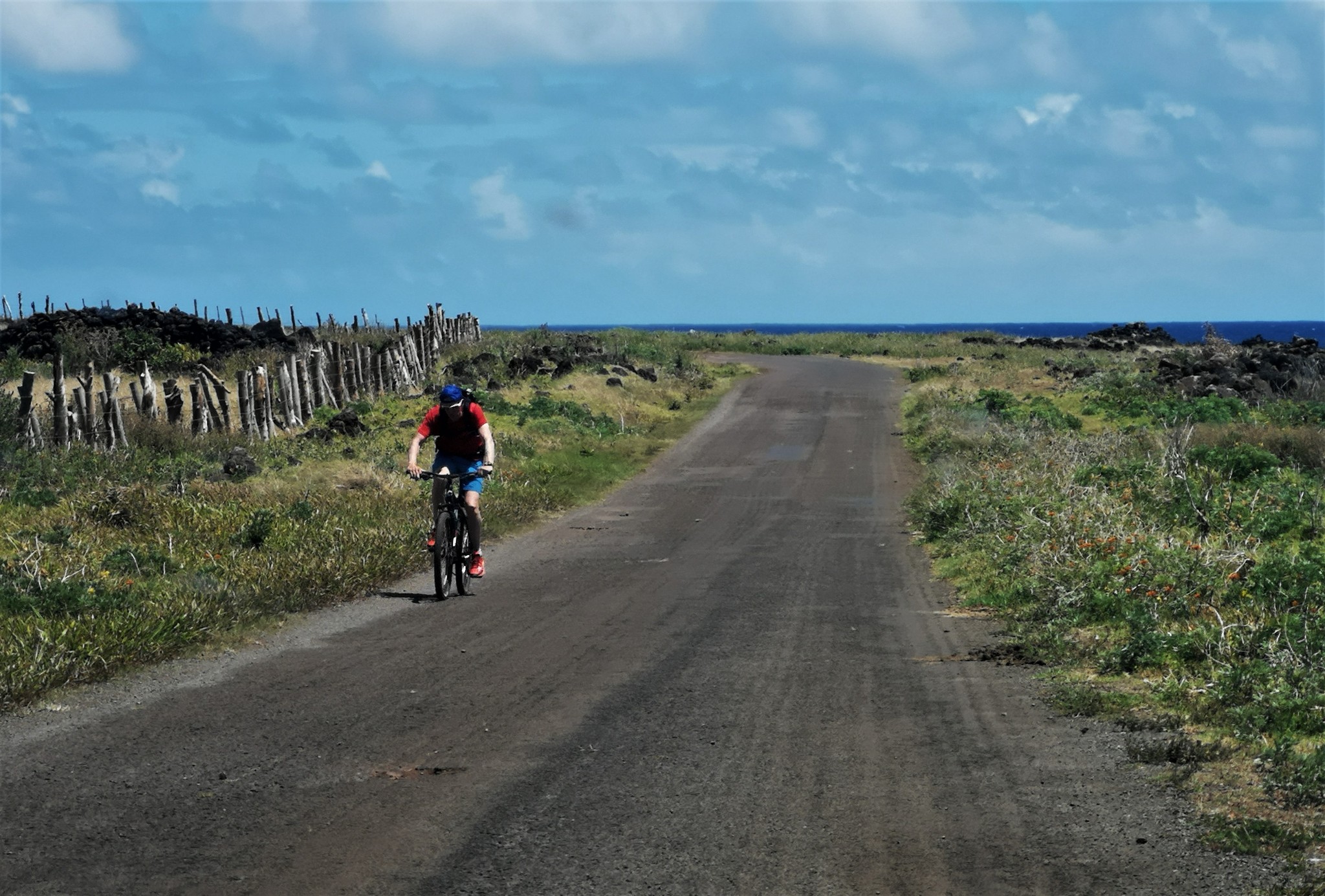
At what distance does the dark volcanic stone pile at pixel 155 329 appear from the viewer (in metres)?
46.4

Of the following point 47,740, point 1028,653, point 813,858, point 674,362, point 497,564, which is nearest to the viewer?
point 813,858

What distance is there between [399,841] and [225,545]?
9.13 metres

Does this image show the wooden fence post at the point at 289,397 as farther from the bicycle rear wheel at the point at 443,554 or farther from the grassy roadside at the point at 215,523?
the bicycle rear wheel at the point at 443,554

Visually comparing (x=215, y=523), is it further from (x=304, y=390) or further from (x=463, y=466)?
(x=304, y=390)

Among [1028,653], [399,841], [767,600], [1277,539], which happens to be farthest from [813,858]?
[1277,539]

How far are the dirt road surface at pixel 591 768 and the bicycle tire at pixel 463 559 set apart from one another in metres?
0.53

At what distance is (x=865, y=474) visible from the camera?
982 inches

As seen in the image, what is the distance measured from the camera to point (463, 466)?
13.0 meters

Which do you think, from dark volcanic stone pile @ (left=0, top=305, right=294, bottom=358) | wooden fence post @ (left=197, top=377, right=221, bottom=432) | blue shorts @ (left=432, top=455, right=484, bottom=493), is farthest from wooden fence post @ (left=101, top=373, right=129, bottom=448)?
dark volcanic stone pile @ (left=0, top=305, right=294, bottom=358)

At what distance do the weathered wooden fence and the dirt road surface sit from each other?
1311 centimetres

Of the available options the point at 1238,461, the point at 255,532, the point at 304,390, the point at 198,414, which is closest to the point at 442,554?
the point at 255,532

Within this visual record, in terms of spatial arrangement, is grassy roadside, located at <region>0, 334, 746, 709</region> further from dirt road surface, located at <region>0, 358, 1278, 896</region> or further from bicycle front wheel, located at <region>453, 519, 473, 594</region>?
Answer: bicycle front wheel, located at <region>453, 519, 473, 594</region>

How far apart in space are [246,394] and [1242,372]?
27486 mm

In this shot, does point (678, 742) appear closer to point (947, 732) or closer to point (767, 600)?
point (947, 732)
